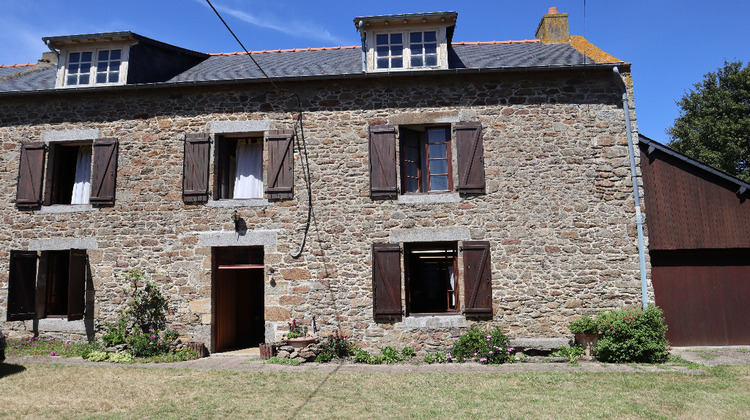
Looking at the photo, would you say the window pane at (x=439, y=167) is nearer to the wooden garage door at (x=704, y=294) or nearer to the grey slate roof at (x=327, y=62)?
the grey slate roof at (x=327, y=62)

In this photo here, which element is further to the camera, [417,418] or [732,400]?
[732,400]

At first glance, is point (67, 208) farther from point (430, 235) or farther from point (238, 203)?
point (430, 235)

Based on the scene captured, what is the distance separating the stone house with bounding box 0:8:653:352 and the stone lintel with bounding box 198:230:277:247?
0.03m

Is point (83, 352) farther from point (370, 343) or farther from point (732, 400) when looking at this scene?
point (732, 400)

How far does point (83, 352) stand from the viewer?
27.2ft

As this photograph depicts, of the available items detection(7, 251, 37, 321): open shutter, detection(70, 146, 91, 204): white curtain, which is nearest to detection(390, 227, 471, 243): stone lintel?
detection(70, 146, 91, 204): white curtain

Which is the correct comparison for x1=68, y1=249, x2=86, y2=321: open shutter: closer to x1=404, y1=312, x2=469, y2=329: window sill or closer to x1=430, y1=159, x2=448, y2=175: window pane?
x1=404, y1=312, x2=469, y2=329: window sill

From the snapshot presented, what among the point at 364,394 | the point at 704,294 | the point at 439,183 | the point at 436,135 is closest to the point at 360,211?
the point at 439,183

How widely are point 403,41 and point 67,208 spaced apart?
7220 mm

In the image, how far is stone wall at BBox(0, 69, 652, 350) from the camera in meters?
8.40

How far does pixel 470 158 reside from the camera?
341 inches

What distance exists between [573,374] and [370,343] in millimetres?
3283

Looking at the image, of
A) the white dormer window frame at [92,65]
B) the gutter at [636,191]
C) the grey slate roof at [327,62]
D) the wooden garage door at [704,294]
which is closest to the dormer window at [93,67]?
the white dormer window frame at [92,65]

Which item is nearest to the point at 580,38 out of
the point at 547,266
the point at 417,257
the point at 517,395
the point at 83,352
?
the point at 547,266
